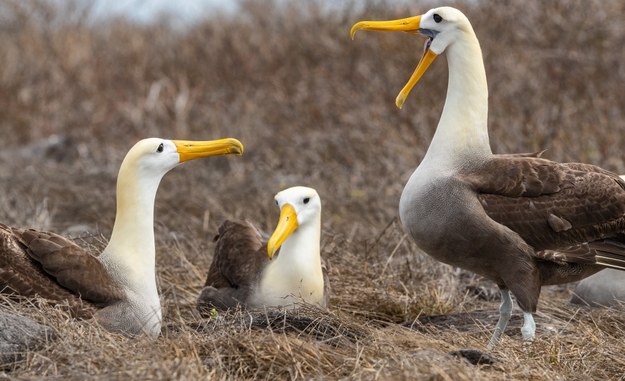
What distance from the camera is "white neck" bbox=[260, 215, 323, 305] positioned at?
4758 mm

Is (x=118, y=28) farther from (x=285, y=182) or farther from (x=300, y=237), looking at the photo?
(x=300, y=237)

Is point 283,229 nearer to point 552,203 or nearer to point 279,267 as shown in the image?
point 279,267

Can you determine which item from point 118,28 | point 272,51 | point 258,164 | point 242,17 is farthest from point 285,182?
point 118,28

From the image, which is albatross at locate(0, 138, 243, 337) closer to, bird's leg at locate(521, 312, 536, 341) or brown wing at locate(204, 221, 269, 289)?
brown wing at locate(204, 221, 269, 289)

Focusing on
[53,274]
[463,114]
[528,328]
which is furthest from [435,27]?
[53,274]

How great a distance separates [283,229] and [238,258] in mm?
318

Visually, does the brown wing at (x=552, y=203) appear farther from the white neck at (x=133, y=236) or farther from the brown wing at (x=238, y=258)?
the white neck at (x=133, y=236)

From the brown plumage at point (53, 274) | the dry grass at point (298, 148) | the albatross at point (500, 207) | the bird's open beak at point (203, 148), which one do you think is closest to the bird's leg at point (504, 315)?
the albatross at point (500, 207)

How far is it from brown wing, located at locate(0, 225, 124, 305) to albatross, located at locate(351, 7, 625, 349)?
1.19m

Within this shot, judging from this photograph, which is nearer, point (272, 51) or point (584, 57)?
point (584, 57)

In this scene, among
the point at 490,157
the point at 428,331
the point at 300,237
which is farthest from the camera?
the point at 300,237

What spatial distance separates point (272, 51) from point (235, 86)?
0.60 meters

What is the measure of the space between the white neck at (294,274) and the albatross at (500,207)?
541mm

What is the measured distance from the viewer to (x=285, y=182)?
834 cm
